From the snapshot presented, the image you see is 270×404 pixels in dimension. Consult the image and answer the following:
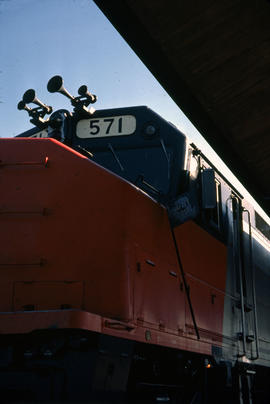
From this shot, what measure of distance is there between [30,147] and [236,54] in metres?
4.20

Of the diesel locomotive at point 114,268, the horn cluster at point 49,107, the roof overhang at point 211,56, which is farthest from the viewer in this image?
the roof overhang at point 211,56

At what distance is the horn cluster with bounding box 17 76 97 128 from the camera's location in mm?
4902

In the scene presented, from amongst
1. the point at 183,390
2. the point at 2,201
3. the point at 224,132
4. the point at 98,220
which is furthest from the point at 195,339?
the point at 224,132

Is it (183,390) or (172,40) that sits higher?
(172,40)

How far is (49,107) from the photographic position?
5453 millimetres

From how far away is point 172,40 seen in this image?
6.84 metres

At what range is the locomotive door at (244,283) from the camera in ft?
19.7

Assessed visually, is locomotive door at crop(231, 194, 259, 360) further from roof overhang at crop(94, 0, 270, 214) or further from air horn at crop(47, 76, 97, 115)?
air horn at crop(47, 76, 97, 115)

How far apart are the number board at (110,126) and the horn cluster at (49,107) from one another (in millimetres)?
138

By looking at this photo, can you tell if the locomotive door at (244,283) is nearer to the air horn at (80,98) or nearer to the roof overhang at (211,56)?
the roof overhang at (211,56)

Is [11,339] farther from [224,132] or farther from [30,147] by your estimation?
[224,132]

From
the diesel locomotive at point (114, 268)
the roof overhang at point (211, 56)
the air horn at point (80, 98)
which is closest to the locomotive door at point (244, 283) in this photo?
the diesel locomotive at point (114, 268)

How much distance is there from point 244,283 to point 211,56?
327 centimetres

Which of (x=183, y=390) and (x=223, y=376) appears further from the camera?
(x=223, y=376)
